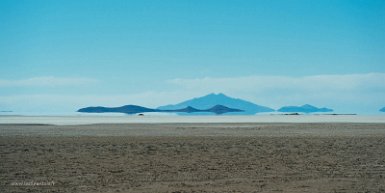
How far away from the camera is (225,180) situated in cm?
1630

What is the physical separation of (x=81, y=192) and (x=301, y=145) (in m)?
16.8

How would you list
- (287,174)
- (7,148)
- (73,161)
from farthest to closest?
Result: 1. (7,148)
2. (73,161)
3. (287,174)

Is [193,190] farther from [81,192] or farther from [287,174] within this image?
[287,174]

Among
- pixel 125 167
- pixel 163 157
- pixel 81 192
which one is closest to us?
pixel 81 192

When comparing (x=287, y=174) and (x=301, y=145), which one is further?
(x=301, y=145)

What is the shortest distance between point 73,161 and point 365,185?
39.6 ft

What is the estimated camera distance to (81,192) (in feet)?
46.7

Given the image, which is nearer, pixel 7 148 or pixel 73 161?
pixel 73 161

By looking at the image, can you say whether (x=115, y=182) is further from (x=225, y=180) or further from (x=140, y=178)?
(x=225, y=180)

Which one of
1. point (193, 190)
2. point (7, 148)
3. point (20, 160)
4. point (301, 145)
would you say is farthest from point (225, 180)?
point (7, 148)

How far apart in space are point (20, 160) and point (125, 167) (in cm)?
520

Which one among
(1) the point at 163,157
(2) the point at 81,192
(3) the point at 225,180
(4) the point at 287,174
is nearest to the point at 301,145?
(1) the point at 163,157

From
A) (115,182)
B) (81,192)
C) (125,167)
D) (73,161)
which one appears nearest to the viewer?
(81,192)

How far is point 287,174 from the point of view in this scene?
17.6m
